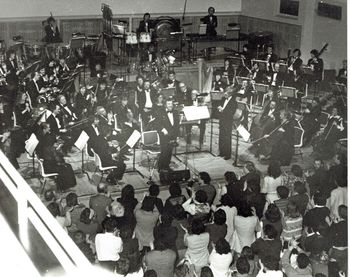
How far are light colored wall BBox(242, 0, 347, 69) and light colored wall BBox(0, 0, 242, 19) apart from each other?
8.82ft

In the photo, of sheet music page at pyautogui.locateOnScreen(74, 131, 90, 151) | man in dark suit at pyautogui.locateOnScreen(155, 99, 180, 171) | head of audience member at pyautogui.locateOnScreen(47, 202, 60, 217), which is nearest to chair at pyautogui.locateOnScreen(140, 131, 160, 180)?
man in dark suit at pyautogui.locateOnScreen(155, 99, 180, 171)

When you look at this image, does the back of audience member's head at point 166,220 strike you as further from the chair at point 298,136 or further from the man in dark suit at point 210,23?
the man in dark suit at point 210,23

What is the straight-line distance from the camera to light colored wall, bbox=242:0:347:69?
19.0m

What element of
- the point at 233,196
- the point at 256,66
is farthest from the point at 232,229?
the point at 256,66

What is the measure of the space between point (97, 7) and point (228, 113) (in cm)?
1046

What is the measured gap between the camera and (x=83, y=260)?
9.28ft

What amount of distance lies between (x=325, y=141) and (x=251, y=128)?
1.82 meters

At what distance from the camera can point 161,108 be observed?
1230 cm

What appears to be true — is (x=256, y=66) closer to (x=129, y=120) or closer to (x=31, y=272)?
(x=129, y=120)

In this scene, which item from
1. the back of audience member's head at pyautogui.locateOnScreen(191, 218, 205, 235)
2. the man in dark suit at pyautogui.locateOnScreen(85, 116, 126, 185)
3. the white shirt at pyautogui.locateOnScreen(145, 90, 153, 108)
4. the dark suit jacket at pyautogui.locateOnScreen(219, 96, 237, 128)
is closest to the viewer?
the back of audience member's head at pyautogui.locateOnScreen(191, 218, 205, 235)

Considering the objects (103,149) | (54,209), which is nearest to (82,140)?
(103,149)

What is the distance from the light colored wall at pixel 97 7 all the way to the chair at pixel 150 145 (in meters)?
9.58

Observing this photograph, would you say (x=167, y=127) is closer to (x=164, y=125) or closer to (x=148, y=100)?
(x=164, y=125)

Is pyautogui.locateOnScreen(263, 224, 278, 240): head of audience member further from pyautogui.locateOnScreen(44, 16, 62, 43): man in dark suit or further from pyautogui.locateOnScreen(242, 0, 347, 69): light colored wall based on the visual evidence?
pyautogui.locateOnScreen(44, 16, 62, 43): man in dark suit
